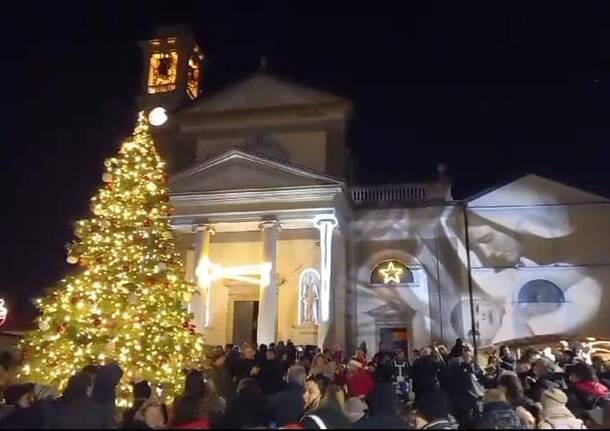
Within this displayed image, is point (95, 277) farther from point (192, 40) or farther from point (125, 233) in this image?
point (192, 40)

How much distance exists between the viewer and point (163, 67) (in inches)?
1026

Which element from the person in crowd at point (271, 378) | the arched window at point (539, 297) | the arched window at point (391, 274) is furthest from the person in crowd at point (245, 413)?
the arched window at point (539, 297)

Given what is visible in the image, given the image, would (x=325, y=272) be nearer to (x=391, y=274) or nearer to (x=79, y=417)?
(x=391, y=274)

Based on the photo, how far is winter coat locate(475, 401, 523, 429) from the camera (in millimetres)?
4934

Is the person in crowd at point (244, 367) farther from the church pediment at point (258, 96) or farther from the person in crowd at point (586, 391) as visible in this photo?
the church pediment at point (258, 96)

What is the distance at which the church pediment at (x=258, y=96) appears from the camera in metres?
23.7

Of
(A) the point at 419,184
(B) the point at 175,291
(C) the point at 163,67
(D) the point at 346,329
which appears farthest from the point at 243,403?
(C) the point at 163,67

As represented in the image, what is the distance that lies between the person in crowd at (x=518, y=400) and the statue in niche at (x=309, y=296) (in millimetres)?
13968

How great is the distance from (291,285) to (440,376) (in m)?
13.2

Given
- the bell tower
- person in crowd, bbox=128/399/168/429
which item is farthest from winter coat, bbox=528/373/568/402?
the bell tower

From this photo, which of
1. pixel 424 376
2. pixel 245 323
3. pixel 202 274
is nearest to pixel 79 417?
pixel 424 376

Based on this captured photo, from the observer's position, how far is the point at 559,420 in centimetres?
577

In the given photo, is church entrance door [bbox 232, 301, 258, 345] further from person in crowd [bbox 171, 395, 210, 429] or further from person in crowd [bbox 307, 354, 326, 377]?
person in crowd [bbox 171, 395, 210, 429]

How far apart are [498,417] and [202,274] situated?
1560 centimetres
